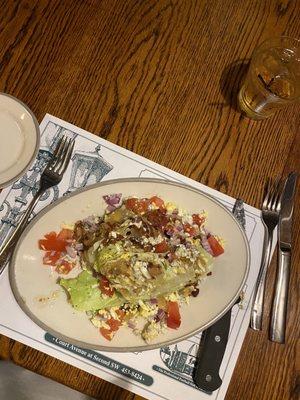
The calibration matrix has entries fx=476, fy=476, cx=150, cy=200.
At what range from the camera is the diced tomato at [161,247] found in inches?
49.0

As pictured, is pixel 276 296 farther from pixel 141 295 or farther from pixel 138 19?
pixel 138 19

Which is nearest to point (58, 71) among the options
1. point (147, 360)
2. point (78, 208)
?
point (78, 208)

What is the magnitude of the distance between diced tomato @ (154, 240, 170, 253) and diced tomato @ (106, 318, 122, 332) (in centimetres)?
21

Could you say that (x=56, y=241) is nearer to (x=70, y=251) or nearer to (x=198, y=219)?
(x=70, y=251)

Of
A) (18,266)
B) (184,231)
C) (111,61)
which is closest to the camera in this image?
(18,266)

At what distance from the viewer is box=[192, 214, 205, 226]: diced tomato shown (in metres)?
1.32

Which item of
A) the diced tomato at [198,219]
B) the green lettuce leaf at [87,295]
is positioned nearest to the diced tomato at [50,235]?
the green lettuce leaf at [87,295]

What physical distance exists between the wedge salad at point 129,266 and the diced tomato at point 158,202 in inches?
1.0

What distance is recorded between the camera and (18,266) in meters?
1.19

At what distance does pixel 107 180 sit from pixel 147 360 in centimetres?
49

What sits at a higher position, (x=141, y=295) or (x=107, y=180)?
(x=107, y=180)

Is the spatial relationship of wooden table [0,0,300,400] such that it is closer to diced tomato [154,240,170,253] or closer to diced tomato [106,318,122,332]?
diced tomato [154,240,170,253]

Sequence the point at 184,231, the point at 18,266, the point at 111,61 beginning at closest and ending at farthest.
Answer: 1. the point at 18,266
2. the point at 184,231
3. the point at 111,61

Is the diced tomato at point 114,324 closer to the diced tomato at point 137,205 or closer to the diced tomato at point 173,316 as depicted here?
the diced tomato at point 173,316
